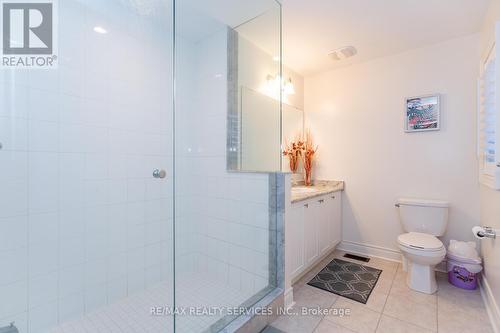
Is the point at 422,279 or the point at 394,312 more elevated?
the point at 422,279

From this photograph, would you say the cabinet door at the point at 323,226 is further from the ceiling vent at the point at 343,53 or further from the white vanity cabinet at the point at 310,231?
the ceiling vent at the point at 343,53

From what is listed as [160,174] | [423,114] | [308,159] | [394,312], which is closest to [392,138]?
[423,114]

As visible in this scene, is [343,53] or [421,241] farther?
[343,53]

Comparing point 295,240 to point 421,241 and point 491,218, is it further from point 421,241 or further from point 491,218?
point 491,218

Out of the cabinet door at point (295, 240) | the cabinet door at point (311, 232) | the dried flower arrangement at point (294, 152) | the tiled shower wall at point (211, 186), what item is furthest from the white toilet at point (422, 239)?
the tiled shower wall at point (211, 186)

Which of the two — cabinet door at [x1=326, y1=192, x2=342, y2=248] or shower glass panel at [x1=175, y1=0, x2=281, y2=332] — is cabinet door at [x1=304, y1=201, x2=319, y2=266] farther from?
shower glass panel at [x1=175, y1=0, x2=281, y2=332]

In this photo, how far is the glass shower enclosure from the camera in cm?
142

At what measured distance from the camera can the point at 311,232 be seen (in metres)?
2.22

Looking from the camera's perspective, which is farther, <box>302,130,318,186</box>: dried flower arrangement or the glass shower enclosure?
<box>302,130,318,186</box>: dried flower arrangement

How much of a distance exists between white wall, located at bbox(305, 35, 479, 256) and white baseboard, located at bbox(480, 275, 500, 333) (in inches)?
19.1

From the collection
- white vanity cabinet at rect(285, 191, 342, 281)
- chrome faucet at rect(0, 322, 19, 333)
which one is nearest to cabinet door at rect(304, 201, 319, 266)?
white vanity cabinet at rect(285, 191, 342, 281)

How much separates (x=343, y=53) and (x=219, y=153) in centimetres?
179

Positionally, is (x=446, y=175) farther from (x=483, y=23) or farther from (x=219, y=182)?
(x=219, y=182)

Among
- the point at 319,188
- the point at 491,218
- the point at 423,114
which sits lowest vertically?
the point at 491,218
